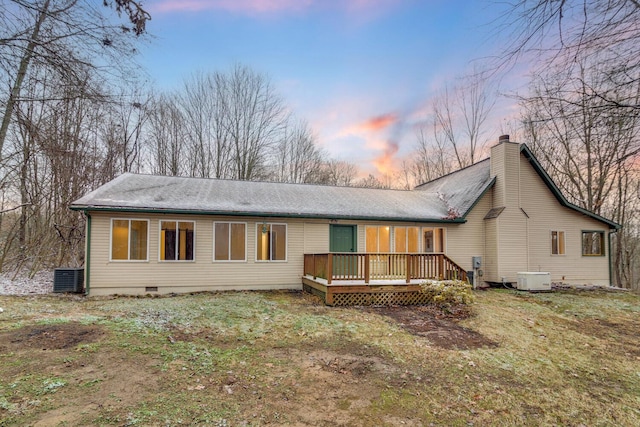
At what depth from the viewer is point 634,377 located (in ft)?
15.7

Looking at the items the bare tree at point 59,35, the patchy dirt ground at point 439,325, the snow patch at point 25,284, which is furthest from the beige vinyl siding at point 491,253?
the snow patch at point 25,284

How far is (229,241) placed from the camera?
1075 centimetres

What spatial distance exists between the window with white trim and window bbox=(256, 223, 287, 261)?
10796 mm

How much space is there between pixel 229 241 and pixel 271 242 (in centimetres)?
138

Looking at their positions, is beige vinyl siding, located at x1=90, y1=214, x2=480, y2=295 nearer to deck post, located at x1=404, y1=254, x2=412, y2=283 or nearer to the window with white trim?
deck post, located at x1=404, y1=254, x2=412, y2=283

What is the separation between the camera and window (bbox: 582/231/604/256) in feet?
44.6

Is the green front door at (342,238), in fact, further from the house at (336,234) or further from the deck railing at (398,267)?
the deck railing at (398,267)

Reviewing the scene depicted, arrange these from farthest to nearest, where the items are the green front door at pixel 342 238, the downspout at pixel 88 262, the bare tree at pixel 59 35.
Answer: the green front door at pixel 342 238 → the downspout at pixel 88 262 → the bare tree at pixel 59 35

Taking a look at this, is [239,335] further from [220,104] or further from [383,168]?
[383,168]

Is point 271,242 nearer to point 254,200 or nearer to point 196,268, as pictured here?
point 254,200

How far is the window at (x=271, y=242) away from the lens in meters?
11.0

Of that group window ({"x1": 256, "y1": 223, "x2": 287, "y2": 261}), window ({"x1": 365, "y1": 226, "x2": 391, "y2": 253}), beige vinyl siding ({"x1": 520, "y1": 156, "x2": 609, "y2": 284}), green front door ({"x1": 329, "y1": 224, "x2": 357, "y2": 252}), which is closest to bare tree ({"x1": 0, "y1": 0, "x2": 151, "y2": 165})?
window ({"x1": 256, "y1": 223, "x2": 287, "y2": 261})

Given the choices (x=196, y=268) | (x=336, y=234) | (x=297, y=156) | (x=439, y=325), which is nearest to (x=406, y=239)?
(x=336, y=234)

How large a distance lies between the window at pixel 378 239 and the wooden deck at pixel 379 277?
2.14 metres
